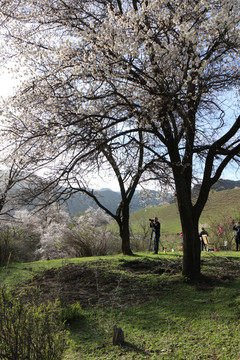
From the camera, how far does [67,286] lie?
7465 mm

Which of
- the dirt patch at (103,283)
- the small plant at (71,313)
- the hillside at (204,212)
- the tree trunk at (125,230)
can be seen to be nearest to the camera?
the small plant at (71,313)

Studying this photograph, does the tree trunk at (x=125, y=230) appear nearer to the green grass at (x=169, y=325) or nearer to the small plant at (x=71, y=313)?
the green grass at (x=169, y=325)

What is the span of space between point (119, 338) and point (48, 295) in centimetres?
285

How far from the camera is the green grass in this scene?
3.92 m

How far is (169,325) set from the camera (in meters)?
4.75

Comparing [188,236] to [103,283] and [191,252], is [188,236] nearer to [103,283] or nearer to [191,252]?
[191,252]

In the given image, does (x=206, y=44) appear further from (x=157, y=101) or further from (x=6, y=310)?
(x=6, y=310)

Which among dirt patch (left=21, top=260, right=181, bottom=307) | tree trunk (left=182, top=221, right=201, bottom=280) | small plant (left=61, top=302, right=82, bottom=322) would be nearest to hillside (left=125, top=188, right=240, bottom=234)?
dirt patch (left=21, top=260, right=181, bottom=307)

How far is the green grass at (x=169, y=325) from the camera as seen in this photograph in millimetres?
3924

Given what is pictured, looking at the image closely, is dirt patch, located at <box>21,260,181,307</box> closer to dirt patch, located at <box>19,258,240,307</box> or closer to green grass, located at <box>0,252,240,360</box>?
dirt patch, located at <box>19,258,240,307</box>

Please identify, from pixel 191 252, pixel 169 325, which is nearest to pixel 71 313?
pixel 169 325

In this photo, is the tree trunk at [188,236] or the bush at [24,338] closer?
the bush at [24,338]

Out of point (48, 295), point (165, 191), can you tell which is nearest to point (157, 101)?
point (48, 295)

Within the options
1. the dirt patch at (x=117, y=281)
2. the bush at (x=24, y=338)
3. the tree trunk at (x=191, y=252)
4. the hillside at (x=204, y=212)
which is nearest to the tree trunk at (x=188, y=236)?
the tree trunk at (x=191, y=252)
